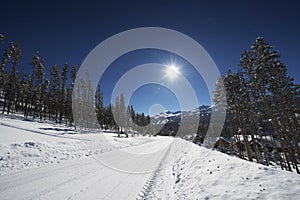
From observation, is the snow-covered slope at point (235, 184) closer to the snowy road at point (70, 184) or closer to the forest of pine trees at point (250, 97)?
the snowy road at point (70, 184)

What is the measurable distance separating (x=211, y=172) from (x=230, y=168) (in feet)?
2.91

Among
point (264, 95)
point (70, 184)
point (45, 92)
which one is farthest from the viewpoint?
point (45, 92)

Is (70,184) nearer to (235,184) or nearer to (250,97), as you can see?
(235,184)

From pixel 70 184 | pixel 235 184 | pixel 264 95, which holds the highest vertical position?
pixel 264 95

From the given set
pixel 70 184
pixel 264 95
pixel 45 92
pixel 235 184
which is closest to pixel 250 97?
pixel 264 95

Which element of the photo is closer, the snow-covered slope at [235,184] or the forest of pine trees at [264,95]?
the snow-covered slope at [235,184]

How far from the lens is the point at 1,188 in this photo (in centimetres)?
550

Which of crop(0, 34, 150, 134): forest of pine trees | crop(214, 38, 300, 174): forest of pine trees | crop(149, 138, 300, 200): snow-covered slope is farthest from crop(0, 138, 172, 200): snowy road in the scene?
crop(0, 34, 150, 134): forest of pine trees

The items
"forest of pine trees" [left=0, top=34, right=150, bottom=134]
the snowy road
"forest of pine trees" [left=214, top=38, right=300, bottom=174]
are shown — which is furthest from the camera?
"forest of pine trees" [left=0, top=34, right=150, bottom=134]

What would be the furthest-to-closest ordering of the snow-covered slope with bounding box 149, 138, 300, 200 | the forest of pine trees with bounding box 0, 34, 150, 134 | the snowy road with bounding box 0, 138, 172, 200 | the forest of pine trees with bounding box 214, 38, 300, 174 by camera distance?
the forest of pine trees with bounding box 0, 34, 150, 134, the forest of pine trees with bounding box 214, 38, 300, 174, the snowy road with bounding box 0, 138, 172, 200, the snow-covered slope with bounding box 149, 138, 300, 200

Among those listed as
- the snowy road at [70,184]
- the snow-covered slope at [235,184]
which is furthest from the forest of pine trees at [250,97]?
the snowy road at [70,184]

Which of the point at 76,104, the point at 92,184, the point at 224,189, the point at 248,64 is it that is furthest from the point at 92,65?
the point at 224,189

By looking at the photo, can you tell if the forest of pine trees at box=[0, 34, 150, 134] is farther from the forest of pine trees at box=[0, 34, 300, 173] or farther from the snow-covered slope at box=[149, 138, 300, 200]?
the snow-covered slope at box=[149, 138, 300, 200]

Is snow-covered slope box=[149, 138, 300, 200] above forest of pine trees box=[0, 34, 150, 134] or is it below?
below
